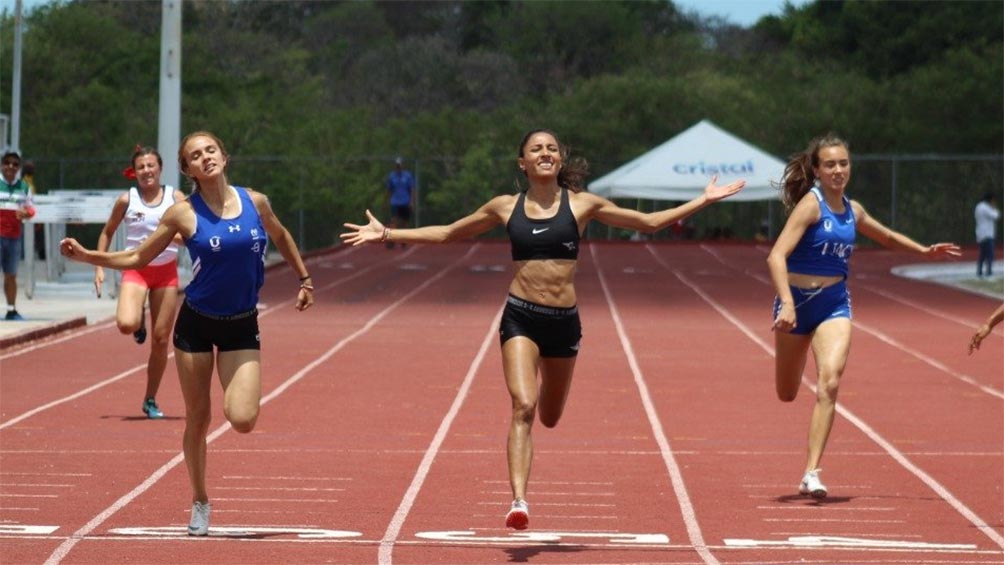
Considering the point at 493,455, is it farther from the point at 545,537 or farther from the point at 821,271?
the point at 545,537

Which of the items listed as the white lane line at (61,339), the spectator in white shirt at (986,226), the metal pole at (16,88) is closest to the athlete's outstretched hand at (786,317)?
the white lane line at (61,339)

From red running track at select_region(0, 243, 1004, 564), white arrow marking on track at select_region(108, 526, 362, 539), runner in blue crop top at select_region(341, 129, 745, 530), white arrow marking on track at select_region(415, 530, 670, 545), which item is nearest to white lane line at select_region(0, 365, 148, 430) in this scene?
red running track at select_region(0, 243, 1004, 564)

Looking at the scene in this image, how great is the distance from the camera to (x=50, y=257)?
103 ft

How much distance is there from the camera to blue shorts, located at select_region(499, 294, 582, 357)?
32.6 ft

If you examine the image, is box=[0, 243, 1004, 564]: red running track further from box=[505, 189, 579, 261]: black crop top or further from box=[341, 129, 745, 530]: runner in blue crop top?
box=[505, 189, 579, 261]: black crop top

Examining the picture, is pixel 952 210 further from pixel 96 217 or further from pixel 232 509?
pixel 232 509

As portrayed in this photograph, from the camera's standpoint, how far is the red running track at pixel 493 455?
9.73 meters

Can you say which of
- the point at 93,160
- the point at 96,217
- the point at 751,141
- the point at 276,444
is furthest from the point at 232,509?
the point at 751,141

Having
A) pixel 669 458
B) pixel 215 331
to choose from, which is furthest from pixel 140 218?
pixel 215 331

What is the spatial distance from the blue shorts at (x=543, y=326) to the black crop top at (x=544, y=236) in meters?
0.24

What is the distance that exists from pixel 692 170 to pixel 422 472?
31564mm

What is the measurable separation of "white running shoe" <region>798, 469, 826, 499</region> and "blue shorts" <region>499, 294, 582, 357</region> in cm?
193

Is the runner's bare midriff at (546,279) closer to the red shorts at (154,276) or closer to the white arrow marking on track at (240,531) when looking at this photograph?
the white arrow marking on track at (240,531)

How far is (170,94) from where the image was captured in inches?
1246
